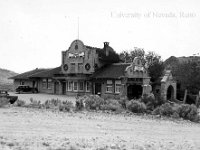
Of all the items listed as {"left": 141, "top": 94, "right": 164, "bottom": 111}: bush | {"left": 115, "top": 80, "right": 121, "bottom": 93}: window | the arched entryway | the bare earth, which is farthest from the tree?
the bare earth

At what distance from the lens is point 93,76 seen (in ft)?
146

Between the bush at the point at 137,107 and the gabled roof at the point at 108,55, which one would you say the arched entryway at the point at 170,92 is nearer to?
the gabled roof at the point at 108,55

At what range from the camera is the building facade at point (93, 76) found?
41812mm

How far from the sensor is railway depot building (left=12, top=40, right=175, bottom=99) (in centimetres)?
4181

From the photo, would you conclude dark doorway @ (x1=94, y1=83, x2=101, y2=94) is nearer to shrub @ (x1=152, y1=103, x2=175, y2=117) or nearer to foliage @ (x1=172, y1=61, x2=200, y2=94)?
foliage @ (x1=172, y1=61, x2=200, y2=94)

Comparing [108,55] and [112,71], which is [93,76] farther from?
[108,55]

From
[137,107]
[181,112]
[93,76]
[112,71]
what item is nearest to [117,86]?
[112,71]

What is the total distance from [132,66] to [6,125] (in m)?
32.0

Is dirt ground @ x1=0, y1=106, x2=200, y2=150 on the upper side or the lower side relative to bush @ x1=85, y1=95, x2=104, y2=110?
lower

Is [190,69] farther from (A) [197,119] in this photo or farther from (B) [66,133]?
(B) [66,133]

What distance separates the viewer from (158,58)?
6303cm

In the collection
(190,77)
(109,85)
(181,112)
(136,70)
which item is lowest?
(181,112)

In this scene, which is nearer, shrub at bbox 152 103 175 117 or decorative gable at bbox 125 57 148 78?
shrub at bbox 152 103 175 117

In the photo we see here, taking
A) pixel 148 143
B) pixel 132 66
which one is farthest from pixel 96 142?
pixel 132 66
